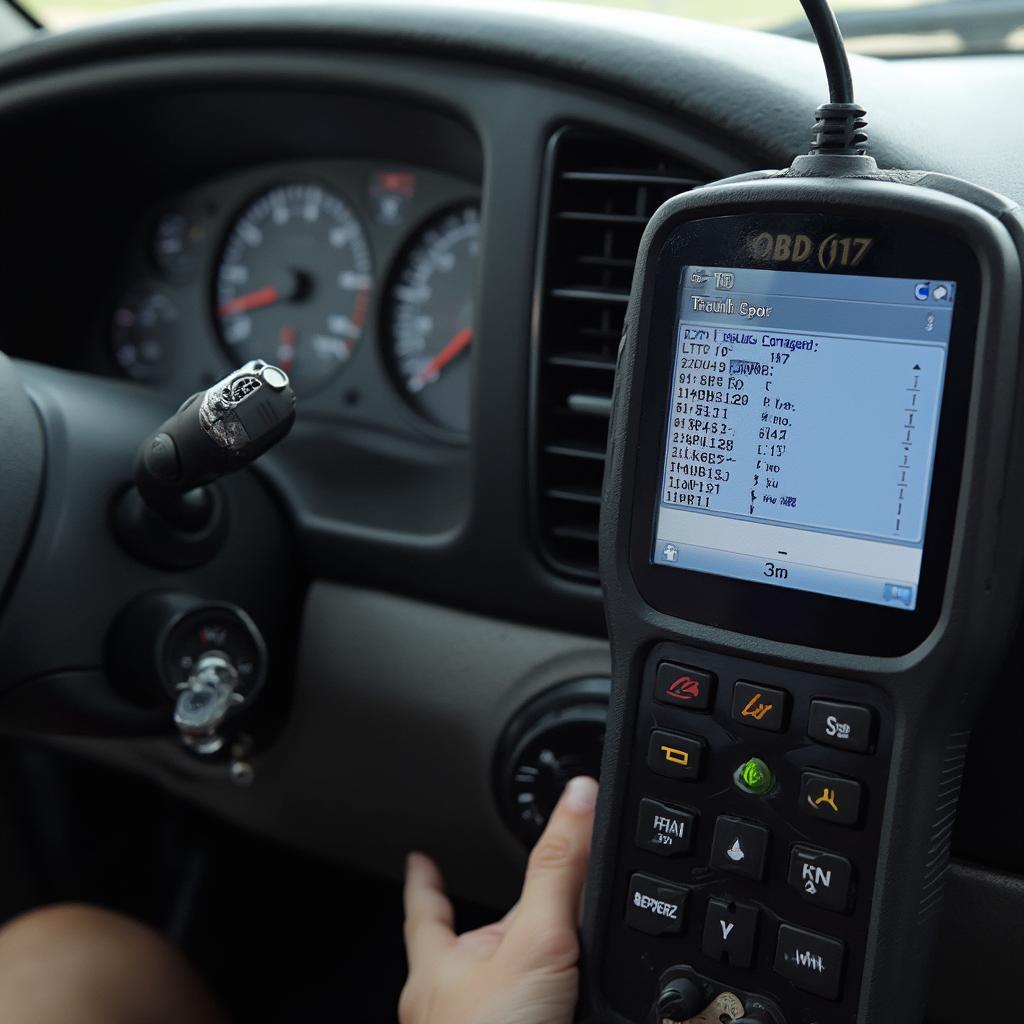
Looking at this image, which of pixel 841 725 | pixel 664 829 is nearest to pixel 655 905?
pixel 664 829

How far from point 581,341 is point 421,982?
1.45 ft

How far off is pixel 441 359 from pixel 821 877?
65 centimetres

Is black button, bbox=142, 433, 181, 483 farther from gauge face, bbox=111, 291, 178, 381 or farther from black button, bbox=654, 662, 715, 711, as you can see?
gauge face, bbox=111, 291, 178, 381

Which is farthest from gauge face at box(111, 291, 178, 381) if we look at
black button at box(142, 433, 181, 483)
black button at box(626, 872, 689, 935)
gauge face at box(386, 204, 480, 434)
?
black button at box(626, 872, 689, 935)

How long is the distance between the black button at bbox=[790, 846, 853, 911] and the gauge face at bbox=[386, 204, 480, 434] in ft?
1.86

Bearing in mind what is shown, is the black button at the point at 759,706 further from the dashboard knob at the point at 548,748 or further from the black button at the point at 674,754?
the dashboard knob at the point at 548,748

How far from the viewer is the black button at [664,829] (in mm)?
728

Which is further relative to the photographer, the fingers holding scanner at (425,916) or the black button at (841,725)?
the fingers holding scanner at (425,916)

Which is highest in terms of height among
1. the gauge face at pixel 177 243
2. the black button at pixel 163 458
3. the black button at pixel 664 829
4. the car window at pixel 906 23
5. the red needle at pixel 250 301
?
the car window at pixel 906 23

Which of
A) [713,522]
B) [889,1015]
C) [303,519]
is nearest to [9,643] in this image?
[303,519]

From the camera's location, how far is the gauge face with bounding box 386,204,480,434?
1.18 meters

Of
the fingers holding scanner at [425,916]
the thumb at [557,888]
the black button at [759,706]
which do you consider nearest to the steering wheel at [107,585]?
the fingers holding scanner at [425,916]

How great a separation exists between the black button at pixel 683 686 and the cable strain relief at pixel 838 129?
28 cm

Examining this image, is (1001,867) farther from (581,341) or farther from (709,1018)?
(581,341)
